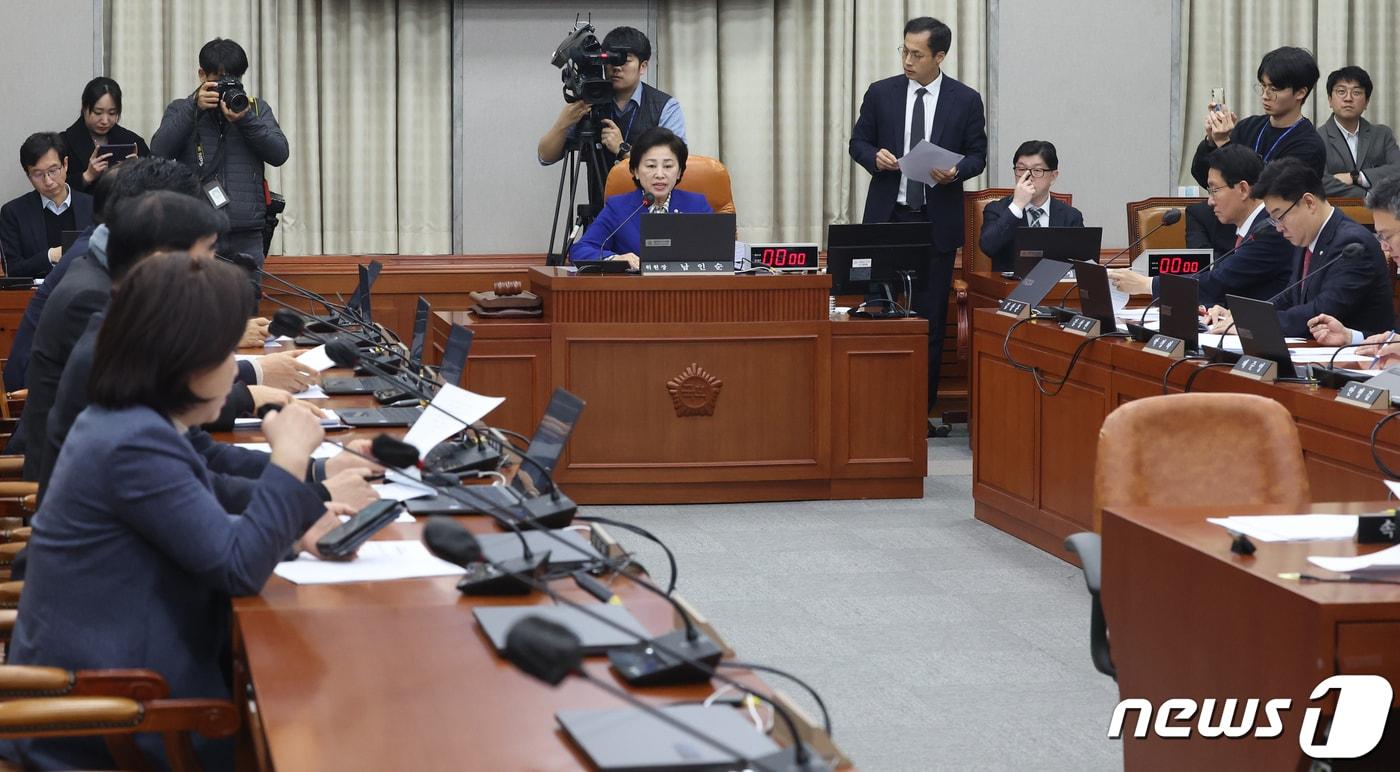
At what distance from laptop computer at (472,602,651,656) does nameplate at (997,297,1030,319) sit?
3.42 metres

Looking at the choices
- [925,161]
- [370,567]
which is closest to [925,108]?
[925,161]

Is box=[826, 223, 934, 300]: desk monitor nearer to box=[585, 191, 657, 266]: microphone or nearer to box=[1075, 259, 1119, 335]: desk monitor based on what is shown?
box=[585, 191, 657, 266]: microphone

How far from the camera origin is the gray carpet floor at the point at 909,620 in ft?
11.3

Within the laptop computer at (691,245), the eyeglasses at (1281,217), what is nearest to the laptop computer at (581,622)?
the eyeglasses at (1281,217)

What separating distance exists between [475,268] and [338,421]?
4270mm

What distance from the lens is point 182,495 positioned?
207cm

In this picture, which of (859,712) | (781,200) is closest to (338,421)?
(859,712)

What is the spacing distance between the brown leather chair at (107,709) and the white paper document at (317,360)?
7.21 feet

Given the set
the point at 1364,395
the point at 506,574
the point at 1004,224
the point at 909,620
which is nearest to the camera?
the point at 506,574

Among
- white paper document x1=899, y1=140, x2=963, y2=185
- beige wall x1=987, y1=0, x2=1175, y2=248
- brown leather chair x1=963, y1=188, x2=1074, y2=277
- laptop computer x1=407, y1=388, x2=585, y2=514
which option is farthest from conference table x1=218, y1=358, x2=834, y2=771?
beige wall x1=987, y1=0, x2=1175, y2=248

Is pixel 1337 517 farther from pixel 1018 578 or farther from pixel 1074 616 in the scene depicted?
pixel 1018 578

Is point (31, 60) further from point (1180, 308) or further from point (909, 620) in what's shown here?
point (1180, 308)

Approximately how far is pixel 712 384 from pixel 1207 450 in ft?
9.47

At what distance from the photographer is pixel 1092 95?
8.26 m
